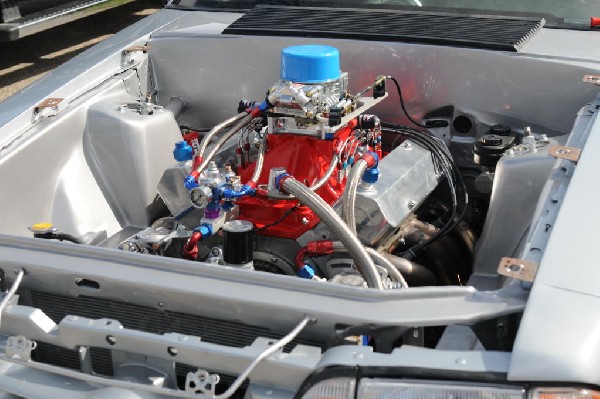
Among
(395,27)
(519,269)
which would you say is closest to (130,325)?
(519,269)

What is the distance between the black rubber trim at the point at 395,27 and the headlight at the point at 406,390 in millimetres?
1447

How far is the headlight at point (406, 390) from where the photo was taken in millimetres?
1444

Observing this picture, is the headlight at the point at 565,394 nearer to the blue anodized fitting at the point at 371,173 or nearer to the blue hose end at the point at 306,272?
the blue hose end at the point at 306,272

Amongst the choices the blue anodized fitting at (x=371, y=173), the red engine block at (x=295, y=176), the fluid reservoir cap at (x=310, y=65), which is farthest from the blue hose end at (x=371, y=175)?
the fluid reservoir cap at (x=310, y=65)

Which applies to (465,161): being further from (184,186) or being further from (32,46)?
(32,46)

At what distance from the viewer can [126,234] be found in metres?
2.70

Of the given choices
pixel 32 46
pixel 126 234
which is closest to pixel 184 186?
pixel 126 234

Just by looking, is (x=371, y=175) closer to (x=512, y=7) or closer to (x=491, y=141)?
(x=491, y=141)

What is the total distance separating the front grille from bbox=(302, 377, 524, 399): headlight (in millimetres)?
181

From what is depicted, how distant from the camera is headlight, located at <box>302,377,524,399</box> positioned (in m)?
1.44

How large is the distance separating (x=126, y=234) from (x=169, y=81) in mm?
689

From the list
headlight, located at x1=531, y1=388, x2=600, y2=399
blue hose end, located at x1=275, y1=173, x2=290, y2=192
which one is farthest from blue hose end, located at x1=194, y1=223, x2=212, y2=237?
headlight, located at x1=531, y1=388, x2=600, y2=399

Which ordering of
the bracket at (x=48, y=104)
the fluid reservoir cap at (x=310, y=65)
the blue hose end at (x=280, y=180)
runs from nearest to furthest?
the blue hose end at (x=280, y=180) < the fluid reservoir cap at (x=310, y=65) < the bracket at (x=48, y=104)

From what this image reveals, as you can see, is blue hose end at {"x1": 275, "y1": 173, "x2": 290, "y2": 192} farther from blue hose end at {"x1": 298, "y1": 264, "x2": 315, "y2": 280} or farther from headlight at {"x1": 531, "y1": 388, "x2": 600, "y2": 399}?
headlight at {"x1": 531, "y1": 388, "x2": 600, "y2": 399}
